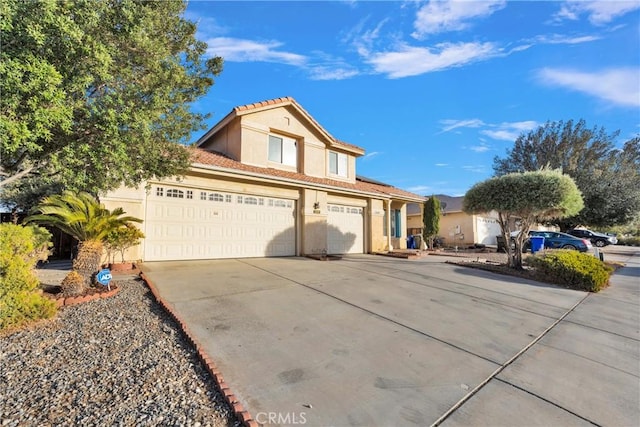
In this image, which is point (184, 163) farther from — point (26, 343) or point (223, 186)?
point (26, 343)

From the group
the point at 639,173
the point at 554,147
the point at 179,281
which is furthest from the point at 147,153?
the point at 639,173

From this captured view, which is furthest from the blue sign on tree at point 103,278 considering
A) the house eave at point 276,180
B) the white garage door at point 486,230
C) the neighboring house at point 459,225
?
the white garage door at point 486,230

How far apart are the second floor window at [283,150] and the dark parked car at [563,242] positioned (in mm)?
15970

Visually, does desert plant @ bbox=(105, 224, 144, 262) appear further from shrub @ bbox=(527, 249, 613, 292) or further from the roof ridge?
shrub @ bbox=(527, 249, 613, 292)

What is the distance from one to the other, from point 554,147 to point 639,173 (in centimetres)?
629

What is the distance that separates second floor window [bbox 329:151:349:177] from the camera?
50.6ft

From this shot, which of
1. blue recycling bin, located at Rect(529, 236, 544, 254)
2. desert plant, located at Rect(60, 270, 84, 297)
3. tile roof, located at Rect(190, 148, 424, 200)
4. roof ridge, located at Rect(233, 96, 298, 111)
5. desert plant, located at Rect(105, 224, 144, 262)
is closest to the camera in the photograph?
desert plant, located at Rect(60, 270, 84, 297)

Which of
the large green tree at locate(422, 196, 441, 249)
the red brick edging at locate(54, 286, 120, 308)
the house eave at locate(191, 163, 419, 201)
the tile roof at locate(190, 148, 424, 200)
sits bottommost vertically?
the red brick edging at locate(54, 286, 120, 308)

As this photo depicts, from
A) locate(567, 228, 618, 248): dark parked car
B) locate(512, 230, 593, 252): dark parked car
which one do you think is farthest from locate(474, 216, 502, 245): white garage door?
locate(567, 228, 618, 248): dark parked car

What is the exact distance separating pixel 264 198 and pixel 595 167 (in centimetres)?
2820

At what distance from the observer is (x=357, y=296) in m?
6.27

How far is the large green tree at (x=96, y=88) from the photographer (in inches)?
150

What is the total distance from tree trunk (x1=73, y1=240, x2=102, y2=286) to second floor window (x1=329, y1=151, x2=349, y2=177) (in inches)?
441

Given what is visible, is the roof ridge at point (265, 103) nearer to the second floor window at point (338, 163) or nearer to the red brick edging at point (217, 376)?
the second floor window at point (338, 163)
